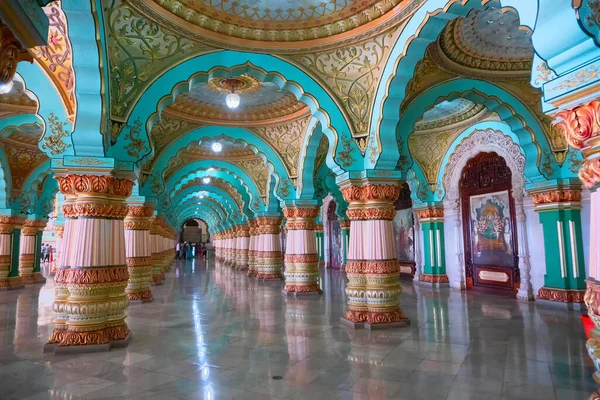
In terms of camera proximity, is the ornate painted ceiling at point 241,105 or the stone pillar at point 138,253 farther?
the stone pillar at point 138,253

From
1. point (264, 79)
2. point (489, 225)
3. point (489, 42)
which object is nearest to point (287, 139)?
point (264, 79)

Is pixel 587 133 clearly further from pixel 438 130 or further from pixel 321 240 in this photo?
pixel 321 240

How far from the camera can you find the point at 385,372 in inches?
168

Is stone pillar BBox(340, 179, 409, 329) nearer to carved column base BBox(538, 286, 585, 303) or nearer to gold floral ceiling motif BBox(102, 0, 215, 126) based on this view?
gold floral ceiling motif BBox(102, 0, 215, 126)

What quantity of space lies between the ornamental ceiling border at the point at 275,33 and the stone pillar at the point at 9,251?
11.1 m

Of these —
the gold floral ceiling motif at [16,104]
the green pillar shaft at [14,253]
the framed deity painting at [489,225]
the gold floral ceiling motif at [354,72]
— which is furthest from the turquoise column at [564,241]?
the green pillar shaft at [14,253]

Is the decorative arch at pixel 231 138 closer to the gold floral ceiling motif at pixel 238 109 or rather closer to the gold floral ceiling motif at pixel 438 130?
the gold floral ceiling motif at pixel 238 109

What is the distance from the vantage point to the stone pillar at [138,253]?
9688mm

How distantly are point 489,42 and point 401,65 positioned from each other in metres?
1.86

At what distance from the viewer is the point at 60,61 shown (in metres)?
5.36

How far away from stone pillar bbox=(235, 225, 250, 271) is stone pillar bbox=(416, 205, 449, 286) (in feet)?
35.5

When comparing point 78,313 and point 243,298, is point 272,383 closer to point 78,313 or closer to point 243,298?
point 78,313

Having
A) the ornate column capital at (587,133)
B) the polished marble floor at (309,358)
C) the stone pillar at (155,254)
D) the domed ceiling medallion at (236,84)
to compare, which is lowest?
the polished marble floor at (309,358)

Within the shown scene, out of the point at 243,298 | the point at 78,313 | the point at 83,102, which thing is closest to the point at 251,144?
the point at 243,298
